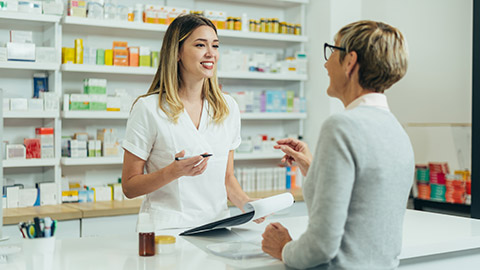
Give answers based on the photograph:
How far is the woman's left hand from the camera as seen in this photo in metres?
1.61

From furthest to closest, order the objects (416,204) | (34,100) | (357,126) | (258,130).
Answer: (416,204)
(258,130)
(34,100)
(357,126)

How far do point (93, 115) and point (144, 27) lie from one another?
2.72ft

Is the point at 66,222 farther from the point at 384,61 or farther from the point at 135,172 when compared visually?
the point at 384,61

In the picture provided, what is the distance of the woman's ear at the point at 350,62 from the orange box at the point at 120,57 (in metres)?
3.10

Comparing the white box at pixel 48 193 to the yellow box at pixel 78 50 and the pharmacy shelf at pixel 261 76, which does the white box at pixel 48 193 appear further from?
the pharmacy shelf at pixel 261 76

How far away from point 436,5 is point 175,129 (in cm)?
474

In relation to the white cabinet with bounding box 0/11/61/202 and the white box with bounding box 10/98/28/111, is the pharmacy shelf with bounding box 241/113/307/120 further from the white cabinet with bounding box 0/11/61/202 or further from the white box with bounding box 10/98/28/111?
the white box with bounding box 10/98/28/111

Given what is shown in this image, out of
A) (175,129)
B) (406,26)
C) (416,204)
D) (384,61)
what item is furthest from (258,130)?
(384,61)

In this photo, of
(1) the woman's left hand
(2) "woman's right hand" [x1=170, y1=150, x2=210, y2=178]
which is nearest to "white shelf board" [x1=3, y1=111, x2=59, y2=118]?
(2) "woman's right hand" [x1=170, y1=150, x2=210, y2=178]

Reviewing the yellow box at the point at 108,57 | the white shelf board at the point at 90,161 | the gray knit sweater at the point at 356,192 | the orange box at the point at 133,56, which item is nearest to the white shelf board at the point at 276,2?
the orange box at the point at 133,56

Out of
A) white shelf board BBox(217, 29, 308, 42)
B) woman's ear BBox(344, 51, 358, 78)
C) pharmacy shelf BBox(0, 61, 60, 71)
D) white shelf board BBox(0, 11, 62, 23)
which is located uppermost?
white shelf board BBox(217, 29, 308, 42)

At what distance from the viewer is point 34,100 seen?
4.01 m

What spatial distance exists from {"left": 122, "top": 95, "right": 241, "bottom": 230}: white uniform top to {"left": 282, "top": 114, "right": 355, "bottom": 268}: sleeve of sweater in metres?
1.01

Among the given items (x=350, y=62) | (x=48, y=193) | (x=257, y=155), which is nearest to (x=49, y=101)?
(x=48, y=193)
